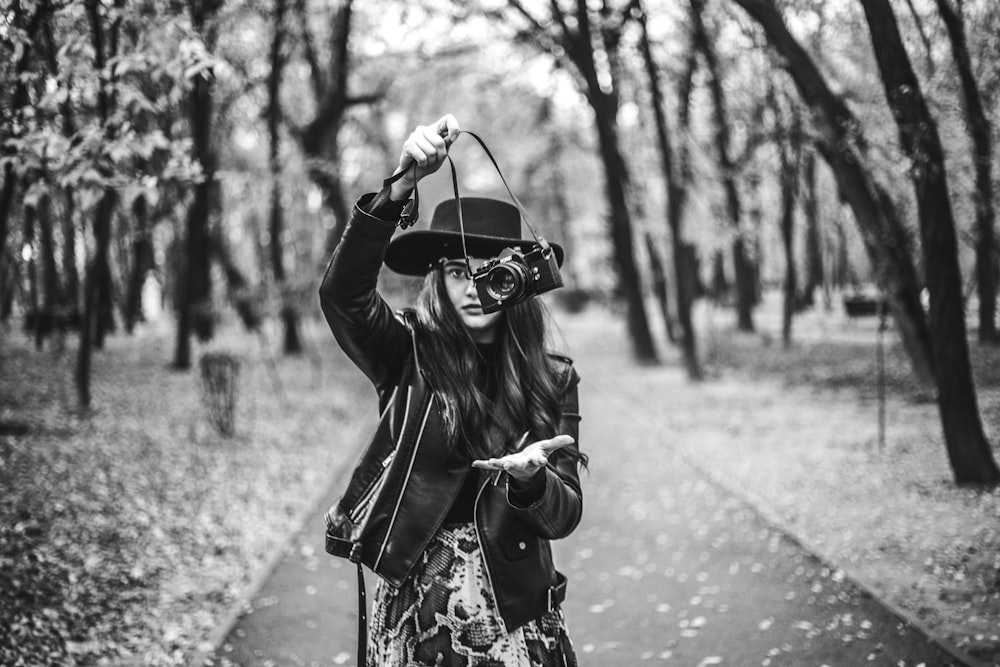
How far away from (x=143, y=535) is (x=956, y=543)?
248 inches

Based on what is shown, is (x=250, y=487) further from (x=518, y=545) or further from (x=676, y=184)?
(x=676, y=184)

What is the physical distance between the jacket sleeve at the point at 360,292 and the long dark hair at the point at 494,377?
16 centimetres

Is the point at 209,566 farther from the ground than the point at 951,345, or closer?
closer

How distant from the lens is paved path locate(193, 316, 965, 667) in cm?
444

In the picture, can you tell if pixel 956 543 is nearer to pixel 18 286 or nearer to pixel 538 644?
pixel 538 644

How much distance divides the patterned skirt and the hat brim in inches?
34.6

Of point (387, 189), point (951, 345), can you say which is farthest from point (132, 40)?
point (951, 345)

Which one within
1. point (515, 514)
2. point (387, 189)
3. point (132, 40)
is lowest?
point (515, 514)

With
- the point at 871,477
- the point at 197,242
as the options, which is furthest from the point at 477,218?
the point at 197,242

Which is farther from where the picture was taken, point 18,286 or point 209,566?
point 18,286

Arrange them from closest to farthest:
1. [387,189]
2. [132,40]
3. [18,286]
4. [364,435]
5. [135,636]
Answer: [387,189] < [135,636] < [132,40] < [364,435] < [18,286]

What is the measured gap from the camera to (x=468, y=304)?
7.73ft

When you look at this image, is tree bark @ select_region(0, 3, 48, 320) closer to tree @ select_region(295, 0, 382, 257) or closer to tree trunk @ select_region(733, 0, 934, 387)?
tree trunk @ select_region(733, 0, 934, 387)

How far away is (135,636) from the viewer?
4.59 m
